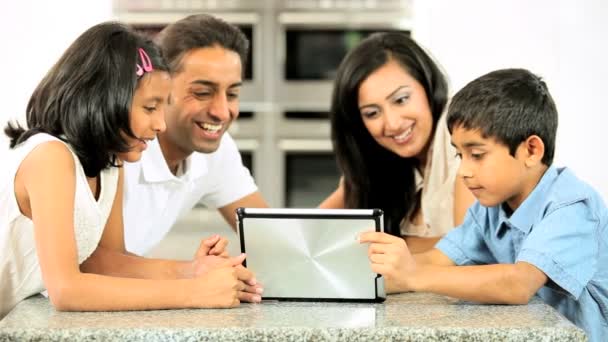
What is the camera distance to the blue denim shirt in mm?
1613

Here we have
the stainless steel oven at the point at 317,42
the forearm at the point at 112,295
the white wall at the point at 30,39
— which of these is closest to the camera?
the forearm at the point at 112,295

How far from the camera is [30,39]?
4105mm

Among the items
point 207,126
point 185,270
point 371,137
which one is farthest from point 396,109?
point 185,270

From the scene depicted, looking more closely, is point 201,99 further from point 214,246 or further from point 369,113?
point 214,246

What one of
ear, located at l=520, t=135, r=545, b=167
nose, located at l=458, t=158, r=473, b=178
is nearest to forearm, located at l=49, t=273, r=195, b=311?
nose, located at l=458, t=158, r=473, b=178

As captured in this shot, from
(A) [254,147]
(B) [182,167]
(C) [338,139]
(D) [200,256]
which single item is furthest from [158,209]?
(A) [254,147]

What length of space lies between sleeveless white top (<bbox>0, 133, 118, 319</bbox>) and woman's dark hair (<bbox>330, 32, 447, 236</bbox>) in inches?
34.7

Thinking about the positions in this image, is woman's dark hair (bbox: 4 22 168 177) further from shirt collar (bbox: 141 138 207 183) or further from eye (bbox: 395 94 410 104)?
eye (bbox: 395 94 410 104)

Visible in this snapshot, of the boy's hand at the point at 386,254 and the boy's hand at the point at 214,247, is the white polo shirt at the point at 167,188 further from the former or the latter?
the boy's hand at the point at 386,254

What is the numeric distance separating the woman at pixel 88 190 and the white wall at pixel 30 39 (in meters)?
2.34

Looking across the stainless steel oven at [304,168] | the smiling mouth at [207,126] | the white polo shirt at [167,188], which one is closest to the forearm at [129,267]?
the white polo shirt at [167,188]

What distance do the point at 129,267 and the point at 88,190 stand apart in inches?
7.5

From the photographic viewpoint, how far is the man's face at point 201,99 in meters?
2.39

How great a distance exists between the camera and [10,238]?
5.60 ft
